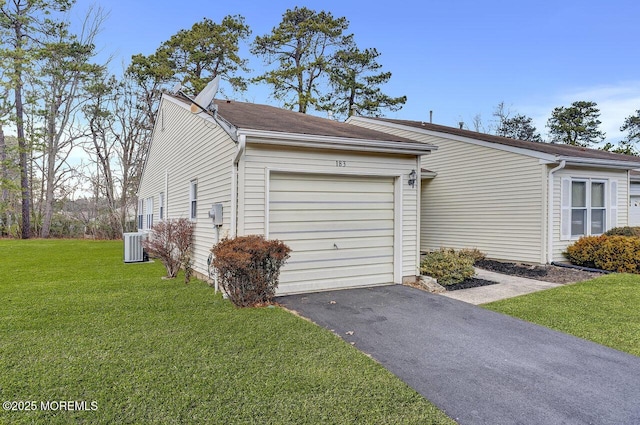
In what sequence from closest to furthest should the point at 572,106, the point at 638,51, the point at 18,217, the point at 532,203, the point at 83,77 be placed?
the point at 532,203
the point at 638,51
the point at 18,217
the point at 83,77
the point at 572,106

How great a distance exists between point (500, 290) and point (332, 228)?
338 cm

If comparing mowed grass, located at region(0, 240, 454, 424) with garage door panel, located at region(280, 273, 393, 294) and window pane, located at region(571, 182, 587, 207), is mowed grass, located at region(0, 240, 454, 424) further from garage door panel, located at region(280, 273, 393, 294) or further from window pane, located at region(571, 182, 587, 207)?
window pane, located at region(571, 182, 587, 207)

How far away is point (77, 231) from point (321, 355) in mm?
22804

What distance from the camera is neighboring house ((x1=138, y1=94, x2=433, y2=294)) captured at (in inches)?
222

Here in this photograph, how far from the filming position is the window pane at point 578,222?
30.9 feet

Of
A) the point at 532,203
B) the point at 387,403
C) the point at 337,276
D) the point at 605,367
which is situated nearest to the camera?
the point at 387,403

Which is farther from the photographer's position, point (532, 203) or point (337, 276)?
point (532, 203)

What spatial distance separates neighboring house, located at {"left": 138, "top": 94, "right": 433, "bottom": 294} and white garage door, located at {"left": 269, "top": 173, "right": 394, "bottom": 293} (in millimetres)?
18

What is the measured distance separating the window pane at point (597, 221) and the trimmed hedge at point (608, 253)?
3.61 ft

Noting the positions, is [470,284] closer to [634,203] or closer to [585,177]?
[585,177]

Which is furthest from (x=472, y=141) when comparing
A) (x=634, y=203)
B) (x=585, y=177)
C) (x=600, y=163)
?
(x=634, y=203)

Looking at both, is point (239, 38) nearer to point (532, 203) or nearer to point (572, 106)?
point (532, 203)

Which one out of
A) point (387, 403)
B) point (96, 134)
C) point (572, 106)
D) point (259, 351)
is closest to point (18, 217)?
point (96, 134)

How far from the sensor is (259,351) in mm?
3518
